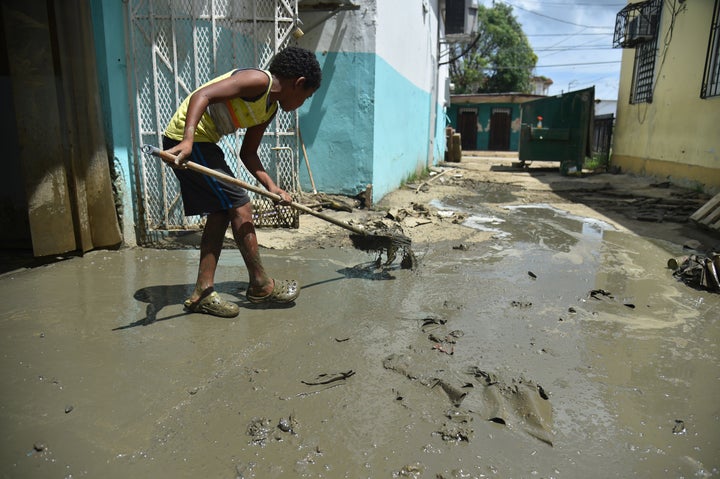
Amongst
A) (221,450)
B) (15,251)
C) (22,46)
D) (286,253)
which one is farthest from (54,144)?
(221,450)

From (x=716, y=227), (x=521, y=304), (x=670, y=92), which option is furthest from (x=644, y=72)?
(x=521, y=304)

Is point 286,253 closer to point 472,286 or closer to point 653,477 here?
point 472,286

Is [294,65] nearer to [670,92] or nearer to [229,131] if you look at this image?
[229,131]

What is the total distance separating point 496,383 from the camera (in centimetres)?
216

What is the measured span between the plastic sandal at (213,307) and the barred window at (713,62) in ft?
30.7

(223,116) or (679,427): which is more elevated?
(223,116)

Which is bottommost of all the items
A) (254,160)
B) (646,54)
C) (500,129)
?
(254,160)

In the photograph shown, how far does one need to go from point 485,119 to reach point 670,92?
1693 cm

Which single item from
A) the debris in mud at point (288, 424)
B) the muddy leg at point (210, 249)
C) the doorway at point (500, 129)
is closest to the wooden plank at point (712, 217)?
the muddy leg at point (210, 249)

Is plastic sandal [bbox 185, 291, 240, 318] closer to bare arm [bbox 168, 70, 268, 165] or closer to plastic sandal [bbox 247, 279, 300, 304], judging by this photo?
plastic sandal [bbox 247, 279, 300, 304]

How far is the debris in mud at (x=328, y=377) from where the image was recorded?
2158 millimetres

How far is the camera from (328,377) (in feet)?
7.23

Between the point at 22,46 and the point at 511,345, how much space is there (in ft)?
13.5

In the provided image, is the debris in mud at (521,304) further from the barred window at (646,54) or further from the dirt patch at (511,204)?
the barred window at (646,54)
